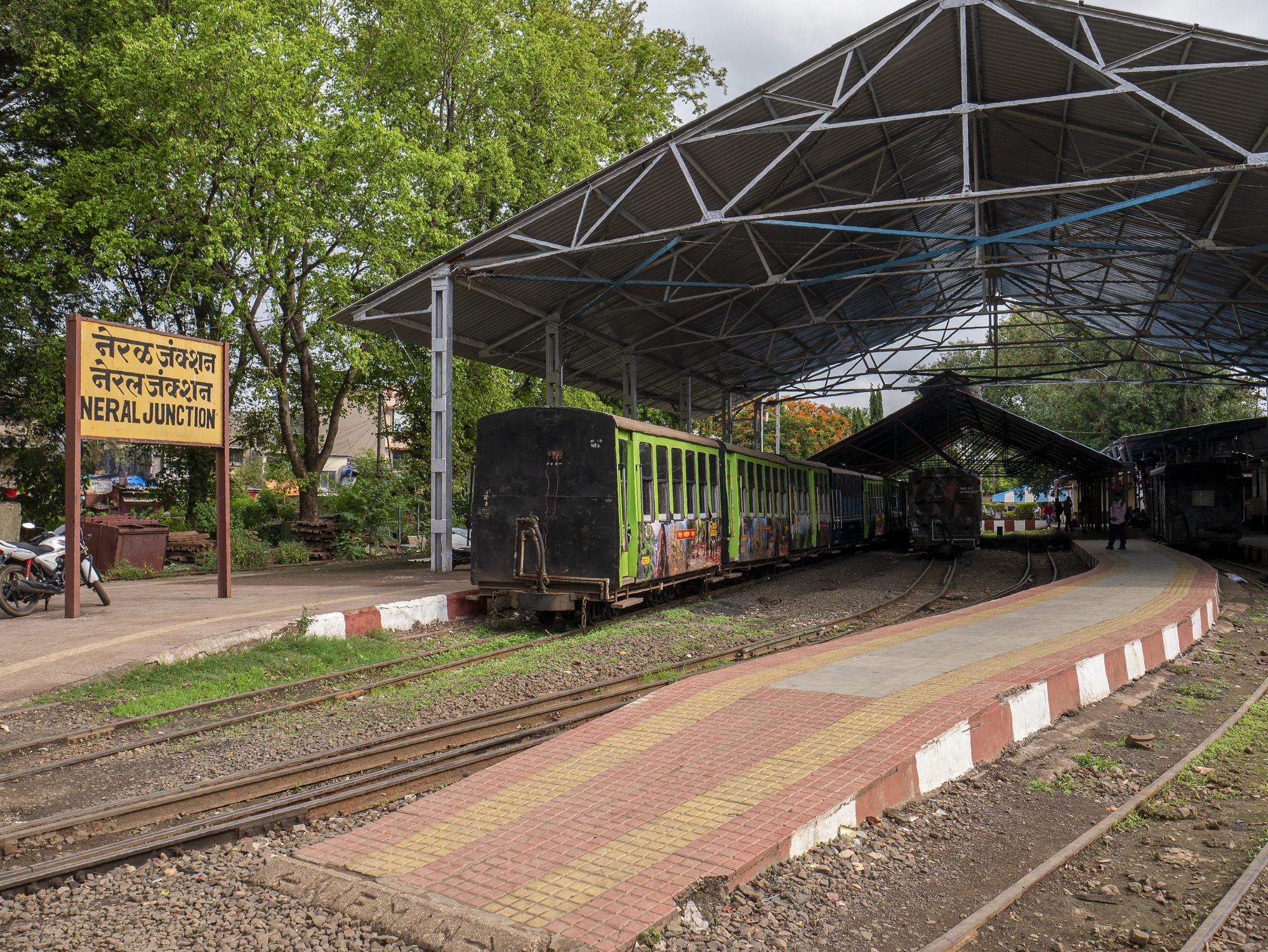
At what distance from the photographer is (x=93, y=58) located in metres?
20.4

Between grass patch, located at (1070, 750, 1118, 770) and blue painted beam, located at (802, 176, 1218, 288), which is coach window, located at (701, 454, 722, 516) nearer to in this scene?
blue painted beam, located at (802, 176, 1218, 288)

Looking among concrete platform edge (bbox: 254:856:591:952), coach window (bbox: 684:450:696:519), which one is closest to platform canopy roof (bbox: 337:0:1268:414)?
coach window (bbox: 684:450:696:519)

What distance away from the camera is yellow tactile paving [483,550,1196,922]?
12.3 ft

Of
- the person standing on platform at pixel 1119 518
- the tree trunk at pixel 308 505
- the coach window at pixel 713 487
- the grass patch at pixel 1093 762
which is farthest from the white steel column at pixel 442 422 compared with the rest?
the person standing on platform at pixel 1119 518

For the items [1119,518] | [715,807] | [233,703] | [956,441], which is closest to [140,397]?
[233,703]

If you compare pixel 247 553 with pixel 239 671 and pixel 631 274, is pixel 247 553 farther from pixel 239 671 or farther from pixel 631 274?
pixel 239 671

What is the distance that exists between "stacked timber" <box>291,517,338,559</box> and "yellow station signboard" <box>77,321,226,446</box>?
13.3m

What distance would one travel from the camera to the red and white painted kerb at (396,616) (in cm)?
1120

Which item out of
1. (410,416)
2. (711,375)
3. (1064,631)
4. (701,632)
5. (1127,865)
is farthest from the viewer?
(711,375)

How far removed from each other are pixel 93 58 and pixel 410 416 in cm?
1289

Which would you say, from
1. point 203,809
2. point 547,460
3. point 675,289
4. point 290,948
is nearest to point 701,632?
point 547,460

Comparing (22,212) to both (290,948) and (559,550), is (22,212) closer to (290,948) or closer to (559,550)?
(559,550)

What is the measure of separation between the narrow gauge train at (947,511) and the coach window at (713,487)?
42.3ft

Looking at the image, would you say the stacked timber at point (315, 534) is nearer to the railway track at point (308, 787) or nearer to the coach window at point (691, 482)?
the coach window at point (691, 482)
